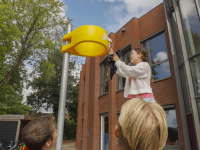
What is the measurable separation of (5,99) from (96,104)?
7483mm

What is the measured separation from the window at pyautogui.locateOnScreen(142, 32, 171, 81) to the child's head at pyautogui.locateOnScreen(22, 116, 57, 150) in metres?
6.50

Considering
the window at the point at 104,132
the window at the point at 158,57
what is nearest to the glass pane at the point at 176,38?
the window at the point at 158,57

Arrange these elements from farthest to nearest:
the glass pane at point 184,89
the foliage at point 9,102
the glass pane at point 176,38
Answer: the foliage at point 9,102, the glass pane at point 176,38, the glass pane at point 184,89

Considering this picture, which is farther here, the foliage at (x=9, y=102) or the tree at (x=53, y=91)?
the tree at (x=53, y=91)

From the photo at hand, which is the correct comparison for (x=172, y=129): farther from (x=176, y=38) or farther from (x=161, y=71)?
(x=176, y=38)

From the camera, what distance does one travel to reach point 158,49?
832 cm

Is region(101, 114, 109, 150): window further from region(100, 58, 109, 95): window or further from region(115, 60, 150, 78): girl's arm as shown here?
region(115, 60, 150, 78): girl's arm

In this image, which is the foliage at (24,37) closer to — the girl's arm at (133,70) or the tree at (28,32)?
the tree at (28,32)

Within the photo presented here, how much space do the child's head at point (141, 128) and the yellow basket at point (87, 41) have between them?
1329mm

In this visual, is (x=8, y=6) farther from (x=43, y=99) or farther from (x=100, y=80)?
(x=43, y=99)

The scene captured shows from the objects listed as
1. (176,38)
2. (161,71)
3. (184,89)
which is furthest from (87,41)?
(161,71)

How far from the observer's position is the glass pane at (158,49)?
7988mm

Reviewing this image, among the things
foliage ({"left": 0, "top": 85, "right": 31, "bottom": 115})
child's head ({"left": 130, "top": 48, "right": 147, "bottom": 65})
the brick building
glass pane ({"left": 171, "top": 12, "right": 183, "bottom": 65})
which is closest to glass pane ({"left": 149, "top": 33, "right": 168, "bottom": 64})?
the brick building

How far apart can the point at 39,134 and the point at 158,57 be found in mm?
7432
